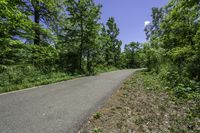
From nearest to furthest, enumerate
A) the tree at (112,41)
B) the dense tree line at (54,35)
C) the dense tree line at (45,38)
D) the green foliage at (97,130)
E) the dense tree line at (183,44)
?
the green foliage at (97,130) < the dense tree line at (183,44) < the dense tree line at (45,38) < the dense tree line at (54,35) < the tree at (112,41)

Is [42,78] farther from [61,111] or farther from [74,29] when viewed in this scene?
[74,29]

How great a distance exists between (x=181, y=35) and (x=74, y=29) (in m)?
12.3

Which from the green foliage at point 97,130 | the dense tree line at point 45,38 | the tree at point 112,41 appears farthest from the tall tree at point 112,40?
the green foliage at point 97,130

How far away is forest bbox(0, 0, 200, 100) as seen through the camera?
26.6 feet

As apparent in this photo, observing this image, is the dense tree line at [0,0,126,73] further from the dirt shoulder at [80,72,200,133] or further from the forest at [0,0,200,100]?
the dirt shoulder at [80,72,200,133]

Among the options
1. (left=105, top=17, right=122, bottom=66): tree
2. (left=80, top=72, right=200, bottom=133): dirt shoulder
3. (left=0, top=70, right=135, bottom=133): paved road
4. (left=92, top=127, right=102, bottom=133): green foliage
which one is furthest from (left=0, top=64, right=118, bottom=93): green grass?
(left=105, top=17, right=122, bottom=66): tree

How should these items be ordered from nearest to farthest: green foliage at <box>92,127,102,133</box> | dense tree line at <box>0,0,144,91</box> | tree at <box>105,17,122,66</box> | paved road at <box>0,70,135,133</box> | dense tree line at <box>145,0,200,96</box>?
green foliage at <box>92,127,102,133</box>, paved road at <box>0,70,135,133</box>, dense tree line at <box>145,0,200,96</box>, dense tree line at <box>0,0,144,91</box>, tree at <box>105,17,122,66</box>

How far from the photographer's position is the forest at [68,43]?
8094 mm

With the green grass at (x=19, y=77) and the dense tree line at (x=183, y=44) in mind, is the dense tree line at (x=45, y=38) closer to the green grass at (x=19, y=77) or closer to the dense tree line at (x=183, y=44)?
the green grass at (x=19, y=77)

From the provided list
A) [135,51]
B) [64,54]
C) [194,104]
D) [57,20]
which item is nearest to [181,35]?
[194,104]

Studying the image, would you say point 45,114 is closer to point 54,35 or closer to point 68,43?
point 54,35

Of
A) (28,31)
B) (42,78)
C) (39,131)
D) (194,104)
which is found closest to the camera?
(39,131)

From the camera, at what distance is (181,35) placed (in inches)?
548

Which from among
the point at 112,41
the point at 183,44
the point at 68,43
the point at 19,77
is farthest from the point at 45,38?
the point at 112,41
